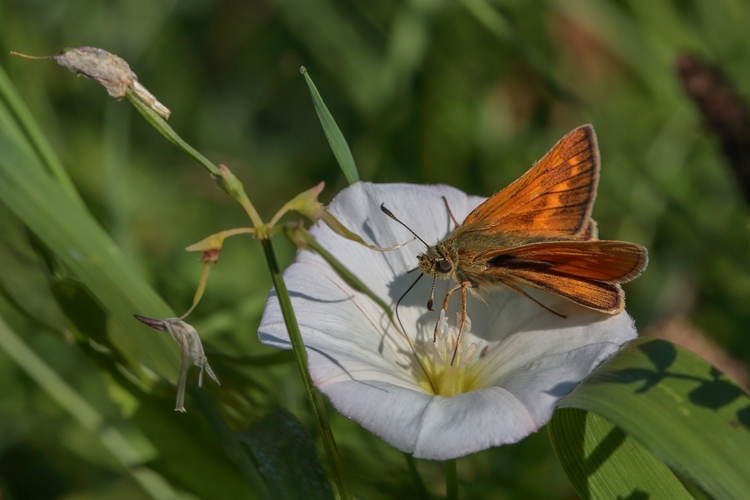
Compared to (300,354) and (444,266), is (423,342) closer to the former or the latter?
(444,266)

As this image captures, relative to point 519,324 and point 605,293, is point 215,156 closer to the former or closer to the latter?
point 519,324

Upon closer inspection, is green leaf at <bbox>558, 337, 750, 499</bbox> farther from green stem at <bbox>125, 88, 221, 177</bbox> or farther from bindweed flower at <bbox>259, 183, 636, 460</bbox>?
green stem at <bbox>125, 88, 221, 177</bbox>

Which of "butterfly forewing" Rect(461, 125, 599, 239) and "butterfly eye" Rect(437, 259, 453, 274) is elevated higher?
"butterfly eye" Rect(437, 259, 453, 274)

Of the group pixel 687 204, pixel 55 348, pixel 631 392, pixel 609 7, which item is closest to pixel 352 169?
pixel 631 392

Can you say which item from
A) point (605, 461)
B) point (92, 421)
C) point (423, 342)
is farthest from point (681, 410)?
point (92, 421)

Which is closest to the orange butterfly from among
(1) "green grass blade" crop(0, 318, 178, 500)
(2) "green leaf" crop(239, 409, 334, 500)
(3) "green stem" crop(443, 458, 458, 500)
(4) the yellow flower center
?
(4) the yellow flower center
